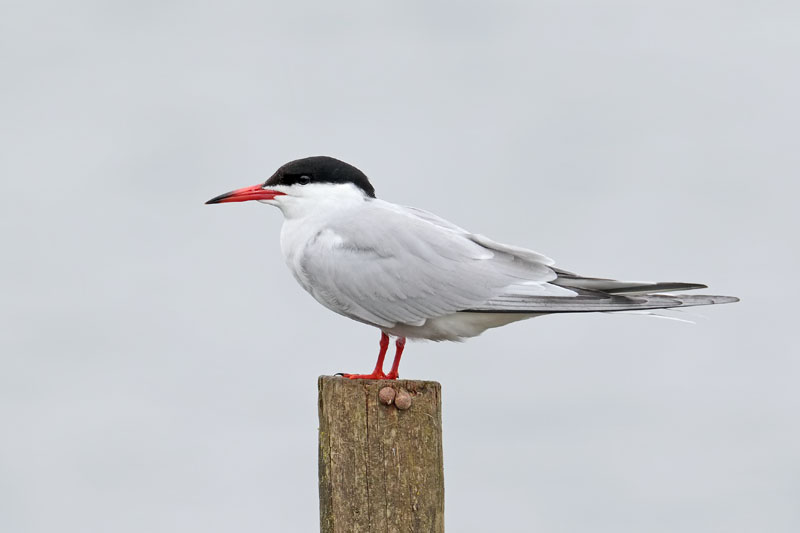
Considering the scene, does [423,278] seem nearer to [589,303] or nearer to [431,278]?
[431,278]

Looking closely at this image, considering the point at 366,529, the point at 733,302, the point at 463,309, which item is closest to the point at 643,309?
the point at 733,302

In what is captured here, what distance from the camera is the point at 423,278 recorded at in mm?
5945

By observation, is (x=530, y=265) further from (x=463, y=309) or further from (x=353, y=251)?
(x=353, y=251)

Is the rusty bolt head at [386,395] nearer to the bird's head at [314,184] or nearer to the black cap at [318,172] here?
the bird's head at [314,184]

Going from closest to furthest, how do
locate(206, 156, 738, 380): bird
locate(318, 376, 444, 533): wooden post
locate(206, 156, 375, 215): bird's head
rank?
locate(318, 376, 444, 533): wooden post, locate(206, 156, 738, 380): bird, locate(206, 156, 375, 215): bird's head

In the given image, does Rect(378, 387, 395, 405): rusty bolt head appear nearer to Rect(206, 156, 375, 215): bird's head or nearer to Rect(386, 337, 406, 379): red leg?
Rect(386, 337, 406, 379): red leg

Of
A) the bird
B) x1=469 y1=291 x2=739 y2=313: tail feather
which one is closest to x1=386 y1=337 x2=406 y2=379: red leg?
the bird

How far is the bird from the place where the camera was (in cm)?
586

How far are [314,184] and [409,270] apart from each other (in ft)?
2.72

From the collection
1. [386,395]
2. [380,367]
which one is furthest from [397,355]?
[386,395]

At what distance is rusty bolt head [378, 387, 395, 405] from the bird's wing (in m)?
0.94

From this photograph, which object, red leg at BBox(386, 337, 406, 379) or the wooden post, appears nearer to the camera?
the wooden post

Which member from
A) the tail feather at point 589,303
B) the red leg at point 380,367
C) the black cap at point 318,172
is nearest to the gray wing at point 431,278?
the tail feather at point 589,303

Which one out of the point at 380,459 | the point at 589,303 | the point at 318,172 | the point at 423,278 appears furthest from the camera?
the point at 318,172
